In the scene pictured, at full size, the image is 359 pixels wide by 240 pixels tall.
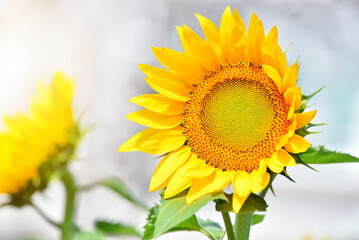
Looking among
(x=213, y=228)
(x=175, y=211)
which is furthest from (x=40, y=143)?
(x=175, y=211)

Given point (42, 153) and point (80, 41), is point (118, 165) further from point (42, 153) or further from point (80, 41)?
point (42, 153)

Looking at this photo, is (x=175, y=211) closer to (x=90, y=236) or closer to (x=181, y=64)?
(x=181, y=64)

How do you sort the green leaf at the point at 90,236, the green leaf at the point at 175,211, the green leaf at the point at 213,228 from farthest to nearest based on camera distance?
the green leaf at the point at 90,236 < the green leaf at the point at 213,228 < the green leaf at the point at 175,211

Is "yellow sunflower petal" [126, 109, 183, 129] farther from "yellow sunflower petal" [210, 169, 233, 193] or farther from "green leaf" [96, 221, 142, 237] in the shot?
"green leaf" [96, 221, 142, 237]

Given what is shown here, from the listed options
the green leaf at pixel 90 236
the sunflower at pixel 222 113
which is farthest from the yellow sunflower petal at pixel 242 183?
the green leaf at pixel 90 236

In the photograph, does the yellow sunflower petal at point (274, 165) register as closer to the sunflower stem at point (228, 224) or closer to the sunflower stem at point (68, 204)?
the sunflower stem at point (228, 224)
